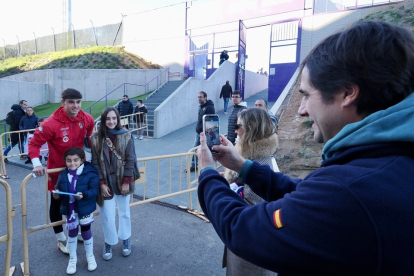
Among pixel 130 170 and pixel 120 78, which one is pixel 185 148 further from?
pixel 120 78

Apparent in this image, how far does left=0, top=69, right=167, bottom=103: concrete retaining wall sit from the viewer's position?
19.7 m

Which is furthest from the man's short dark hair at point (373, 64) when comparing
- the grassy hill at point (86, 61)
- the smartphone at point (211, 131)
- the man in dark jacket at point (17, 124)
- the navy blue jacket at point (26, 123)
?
the grassy hill at point (86, 61)

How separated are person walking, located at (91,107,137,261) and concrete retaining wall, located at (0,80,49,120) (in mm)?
19485

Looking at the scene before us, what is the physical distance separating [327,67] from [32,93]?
23.8m

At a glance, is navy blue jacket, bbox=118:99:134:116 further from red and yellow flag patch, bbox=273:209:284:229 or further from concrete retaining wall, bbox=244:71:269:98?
red and yellow flag patch, bbox=273:209:284:229

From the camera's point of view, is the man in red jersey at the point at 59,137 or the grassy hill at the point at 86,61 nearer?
the man in red jersey at the point at 59,137

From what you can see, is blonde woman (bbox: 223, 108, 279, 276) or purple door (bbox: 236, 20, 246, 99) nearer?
blonde woman (bbox: 223, 108, 279, 276)

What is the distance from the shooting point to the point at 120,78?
65.1 ft

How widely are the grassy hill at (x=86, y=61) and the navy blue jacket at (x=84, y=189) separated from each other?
20.0 m

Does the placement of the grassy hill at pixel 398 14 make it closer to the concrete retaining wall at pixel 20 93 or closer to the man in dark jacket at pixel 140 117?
the man in dark jacket at pixel 140 117

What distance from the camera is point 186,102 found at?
1325 cm

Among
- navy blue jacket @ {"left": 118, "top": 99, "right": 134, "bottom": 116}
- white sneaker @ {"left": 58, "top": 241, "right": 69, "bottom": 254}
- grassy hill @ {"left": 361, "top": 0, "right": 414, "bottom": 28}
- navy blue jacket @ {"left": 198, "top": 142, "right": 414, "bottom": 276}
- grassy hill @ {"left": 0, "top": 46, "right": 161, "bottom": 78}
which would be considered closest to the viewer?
navy blue jacket @ {"left": 198, "top": 142, "right": 414, "bottom": 276}

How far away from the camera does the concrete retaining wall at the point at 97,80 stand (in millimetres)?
19688

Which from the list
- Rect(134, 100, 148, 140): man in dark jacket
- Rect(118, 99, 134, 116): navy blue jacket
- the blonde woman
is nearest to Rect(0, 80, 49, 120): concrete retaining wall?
Rect(118, 99, 134, 116): navy blue jacket
